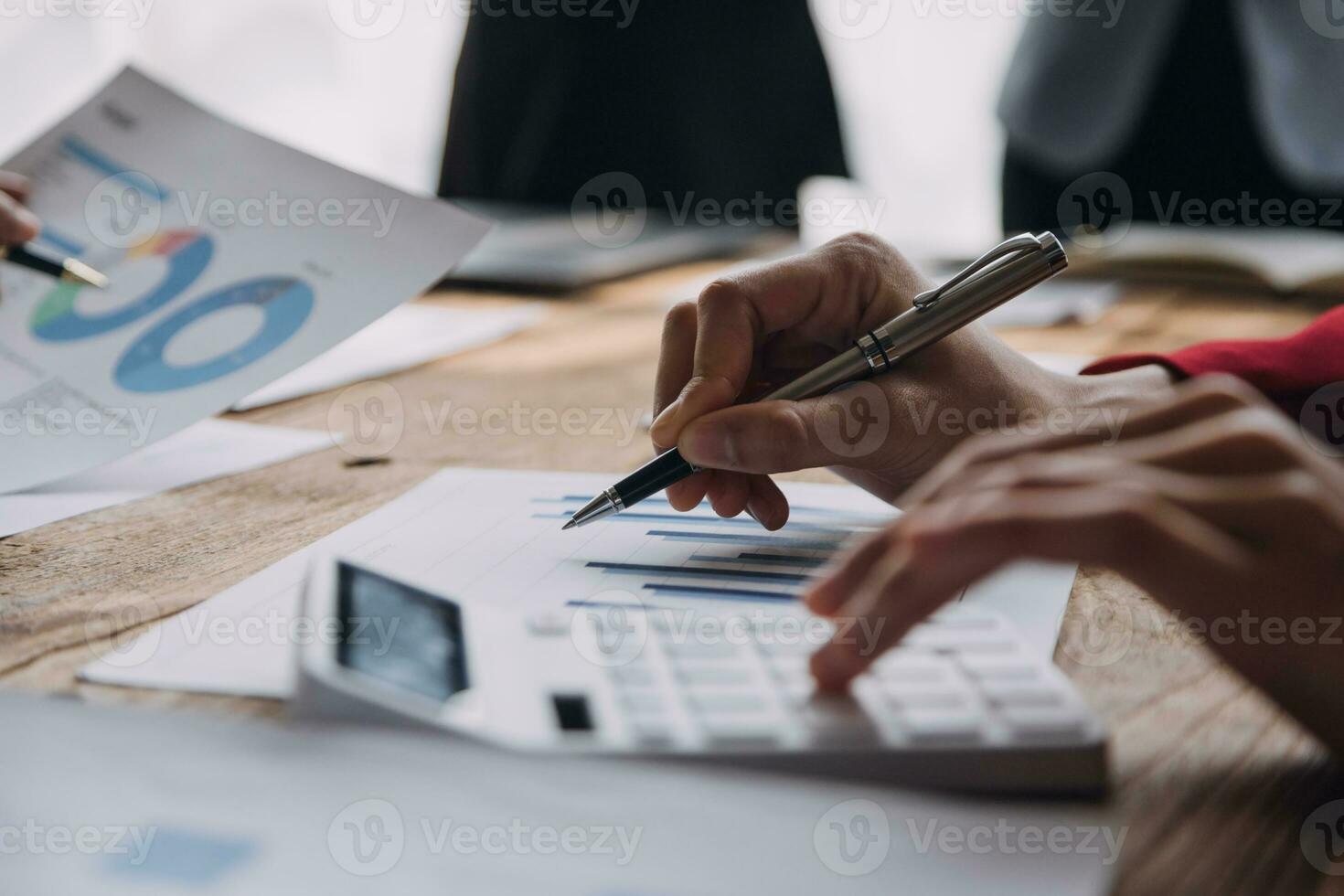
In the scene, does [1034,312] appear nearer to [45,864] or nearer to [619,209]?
[619,209]

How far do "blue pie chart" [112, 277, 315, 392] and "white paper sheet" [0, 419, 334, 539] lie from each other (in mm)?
33

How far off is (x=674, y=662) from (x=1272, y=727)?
19 cm

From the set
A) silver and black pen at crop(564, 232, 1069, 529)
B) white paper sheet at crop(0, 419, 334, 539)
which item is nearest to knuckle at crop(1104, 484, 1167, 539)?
silver and black pen at crop(564, 232, 1069, 529)

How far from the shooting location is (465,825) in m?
0.30

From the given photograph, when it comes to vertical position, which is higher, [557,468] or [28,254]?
[28,254]

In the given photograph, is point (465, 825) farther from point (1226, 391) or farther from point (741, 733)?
point (1226, 391)

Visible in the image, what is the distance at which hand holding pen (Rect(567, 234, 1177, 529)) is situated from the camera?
540mm

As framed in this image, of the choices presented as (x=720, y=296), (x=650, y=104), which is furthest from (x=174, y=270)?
(x=650, y=104)

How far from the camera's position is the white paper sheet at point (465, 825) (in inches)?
11.3

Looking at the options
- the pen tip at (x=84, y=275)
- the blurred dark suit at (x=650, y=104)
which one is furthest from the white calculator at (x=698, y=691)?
the blurred dark suit at (x=650, y=104)

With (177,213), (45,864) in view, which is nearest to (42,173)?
Answer: (177,213)

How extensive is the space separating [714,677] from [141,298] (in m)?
0.54

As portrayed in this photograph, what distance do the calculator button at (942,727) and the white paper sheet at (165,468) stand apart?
0.45 metres

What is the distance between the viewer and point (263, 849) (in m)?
0.30
